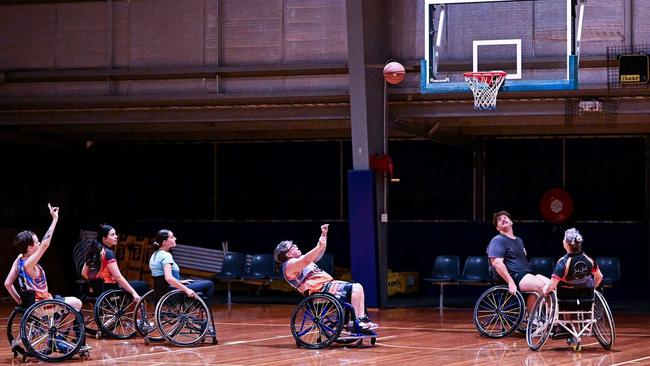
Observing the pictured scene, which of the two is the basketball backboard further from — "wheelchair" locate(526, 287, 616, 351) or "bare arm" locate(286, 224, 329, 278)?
"bare arm" locate(286, 224, 329, 278)

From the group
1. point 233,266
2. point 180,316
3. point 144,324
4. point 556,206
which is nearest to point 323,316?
point 180,316

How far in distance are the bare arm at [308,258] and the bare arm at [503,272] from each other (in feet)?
7.21

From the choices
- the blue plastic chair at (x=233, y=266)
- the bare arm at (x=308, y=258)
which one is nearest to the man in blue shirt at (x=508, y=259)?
the bare arm at (x=308, y=258)

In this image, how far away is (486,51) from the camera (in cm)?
1556

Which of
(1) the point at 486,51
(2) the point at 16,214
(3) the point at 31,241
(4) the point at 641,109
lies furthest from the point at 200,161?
(3) the point at 31,241

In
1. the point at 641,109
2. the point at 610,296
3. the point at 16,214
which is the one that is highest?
the point at 641,109

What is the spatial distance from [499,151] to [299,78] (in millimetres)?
4241

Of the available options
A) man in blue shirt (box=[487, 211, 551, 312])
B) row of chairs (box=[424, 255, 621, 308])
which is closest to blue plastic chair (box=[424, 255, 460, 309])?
row of chairs (box=[424, 255, 621, 308])

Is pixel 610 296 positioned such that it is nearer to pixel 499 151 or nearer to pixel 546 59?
pixel 499 151

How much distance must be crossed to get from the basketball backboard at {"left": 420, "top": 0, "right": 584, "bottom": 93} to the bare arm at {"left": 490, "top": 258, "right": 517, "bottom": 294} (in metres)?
3.13

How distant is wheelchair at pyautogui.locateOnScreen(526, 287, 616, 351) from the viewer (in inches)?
416

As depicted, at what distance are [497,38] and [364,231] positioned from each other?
3.27 meters

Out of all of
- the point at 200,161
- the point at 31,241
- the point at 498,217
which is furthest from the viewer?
the point at 200,161

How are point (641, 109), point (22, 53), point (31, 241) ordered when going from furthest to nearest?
point (22, 53)
point (641, 109)
point (31, 241)
